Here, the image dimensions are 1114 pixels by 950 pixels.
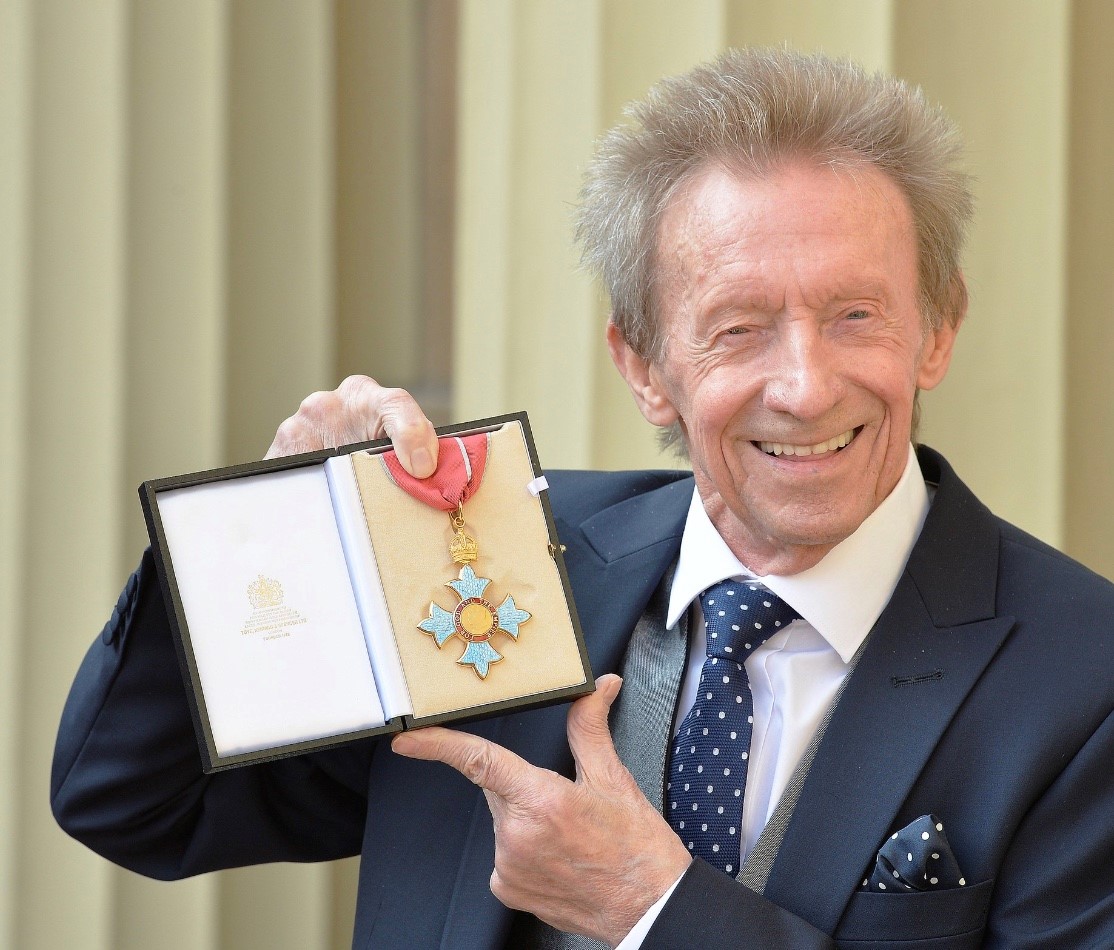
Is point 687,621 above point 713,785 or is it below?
above

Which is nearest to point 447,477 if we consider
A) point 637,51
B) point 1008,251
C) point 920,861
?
point 920,861

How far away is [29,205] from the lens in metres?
2.20

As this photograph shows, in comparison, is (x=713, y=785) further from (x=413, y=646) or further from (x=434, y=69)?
(x=434, y=69)

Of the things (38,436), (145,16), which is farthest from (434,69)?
(38,436)

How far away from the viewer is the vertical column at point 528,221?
241cm

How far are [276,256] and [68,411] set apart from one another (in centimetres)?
45

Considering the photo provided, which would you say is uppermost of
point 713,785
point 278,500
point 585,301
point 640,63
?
point 640,63

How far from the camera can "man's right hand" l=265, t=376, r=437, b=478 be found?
1404mm

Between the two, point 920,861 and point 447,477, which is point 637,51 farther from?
point 920,861

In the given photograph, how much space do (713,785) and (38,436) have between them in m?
1.31

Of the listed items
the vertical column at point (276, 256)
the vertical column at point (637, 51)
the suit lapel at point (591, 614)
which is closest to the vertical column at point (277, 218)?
the vertical column at point (276, 256)

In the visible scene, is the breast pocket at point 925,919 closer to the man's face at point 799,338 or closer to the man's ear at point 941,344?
the man's face at point 799,338

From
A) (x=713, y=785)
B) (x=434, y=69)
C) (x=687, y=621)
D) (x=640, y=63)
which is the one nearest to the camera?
(x=713, y=785)

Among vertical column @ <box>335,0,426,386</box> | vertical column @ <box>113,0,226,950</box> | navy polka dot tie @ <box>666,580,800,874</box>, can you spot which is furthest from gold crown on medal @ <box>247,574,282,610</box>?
vertical column @ <box>335,0,426,386</box>
